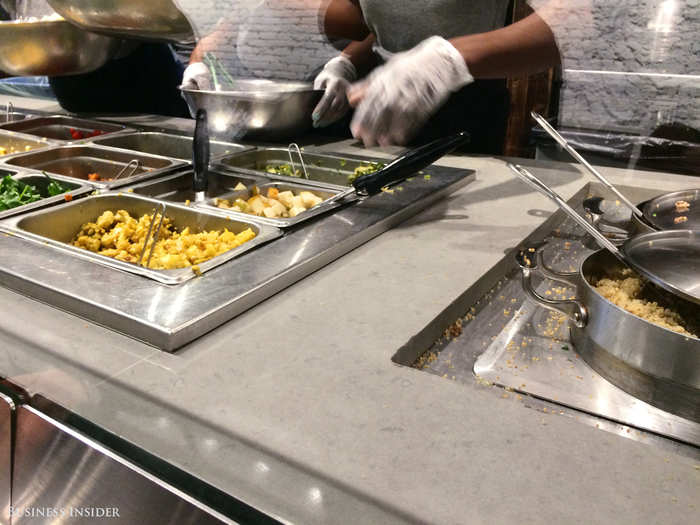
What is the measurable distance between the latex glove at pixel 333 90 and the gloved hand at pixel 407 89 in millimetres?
358

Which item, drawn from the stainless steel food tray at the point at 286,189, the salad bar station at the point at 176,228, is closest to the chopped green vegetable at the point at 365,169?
the salad bar station at the point at 176,228

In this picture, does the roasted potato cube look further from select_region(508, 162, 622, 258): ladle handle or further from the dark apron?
the dark apron

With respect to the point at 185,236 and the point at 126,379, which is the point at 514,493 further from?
the point at 185,236

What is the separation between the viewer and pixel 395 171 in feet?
A: 4.06

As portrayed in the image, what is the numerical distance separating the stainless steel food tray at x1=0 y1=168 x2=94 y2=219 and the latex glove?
2.47 feet

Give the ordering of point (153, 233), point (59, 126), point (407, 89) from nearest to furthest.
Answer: point (153, 233), point (407, 89), point (59, 126)

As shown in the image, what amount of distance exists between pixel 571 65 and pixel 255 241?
53.7 inches

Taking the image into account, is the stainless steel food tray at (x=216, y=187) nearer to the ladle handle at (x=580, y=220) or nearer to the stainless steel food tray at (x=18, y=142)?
the ladle handle at (x=580, y=220)

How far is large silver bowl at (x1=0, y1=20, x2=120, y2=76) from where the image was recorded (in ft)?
6.47

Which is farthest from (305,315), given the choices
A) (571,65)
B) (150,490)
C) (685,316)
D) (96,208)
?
(571,65)

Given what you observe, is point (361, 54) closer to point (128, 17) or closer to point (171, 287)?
point (128, 17)

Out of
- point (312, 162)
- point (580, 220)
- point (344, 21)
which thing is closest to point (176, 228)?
point (312, 162)

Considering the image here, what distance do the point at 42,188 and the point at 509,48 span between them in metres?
1.28

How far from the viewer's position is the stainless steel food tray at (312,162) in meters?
1.65
